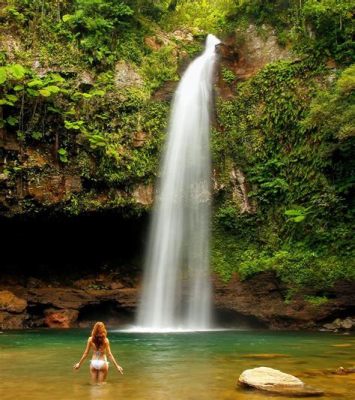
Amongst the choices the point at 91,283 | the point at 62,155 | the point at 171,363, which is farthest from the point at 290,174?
the point at 171,363

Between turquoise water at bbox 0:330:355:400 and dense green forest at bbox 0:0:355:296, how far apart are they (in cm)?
475

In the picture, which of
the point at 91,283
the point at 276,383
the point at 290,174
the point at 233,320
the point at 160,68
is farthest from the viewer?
the point at 160,68

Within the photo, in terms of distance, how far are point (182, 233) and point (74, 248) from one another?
199 inches

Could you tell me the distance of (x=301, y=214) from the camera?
63.9 feet

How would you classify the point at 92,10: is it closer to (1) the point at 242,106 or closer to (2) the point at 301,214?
(1) the point at 242,106

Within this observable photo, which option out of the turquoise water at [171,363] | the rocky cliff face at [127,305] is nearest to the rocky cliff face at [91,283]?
the rocky cliff face at [127,305]

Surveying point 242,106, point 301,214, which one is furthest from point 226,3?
point 301,214

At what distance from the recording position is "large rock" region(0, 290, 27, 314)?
19469mm

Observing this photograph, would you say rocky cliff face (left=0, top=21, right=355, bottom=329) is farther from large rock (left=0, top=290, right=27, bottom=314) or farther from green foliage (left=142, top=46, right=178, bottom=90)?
green foliage (left=142, top=46, right=178, bottom=90)

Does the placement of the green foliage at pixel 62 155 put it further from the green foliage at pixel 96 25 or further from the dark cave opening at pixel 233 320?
the dark cave opening at pixel 233 320

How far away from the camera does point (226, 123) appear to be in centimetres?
2277

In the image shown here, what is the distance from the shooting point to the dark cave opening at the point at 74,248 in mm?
21531

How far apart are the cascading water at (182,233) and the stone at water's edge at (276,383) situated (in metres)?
11.8

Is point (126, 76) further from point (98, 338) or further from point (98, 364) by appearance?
point (98, 364)
